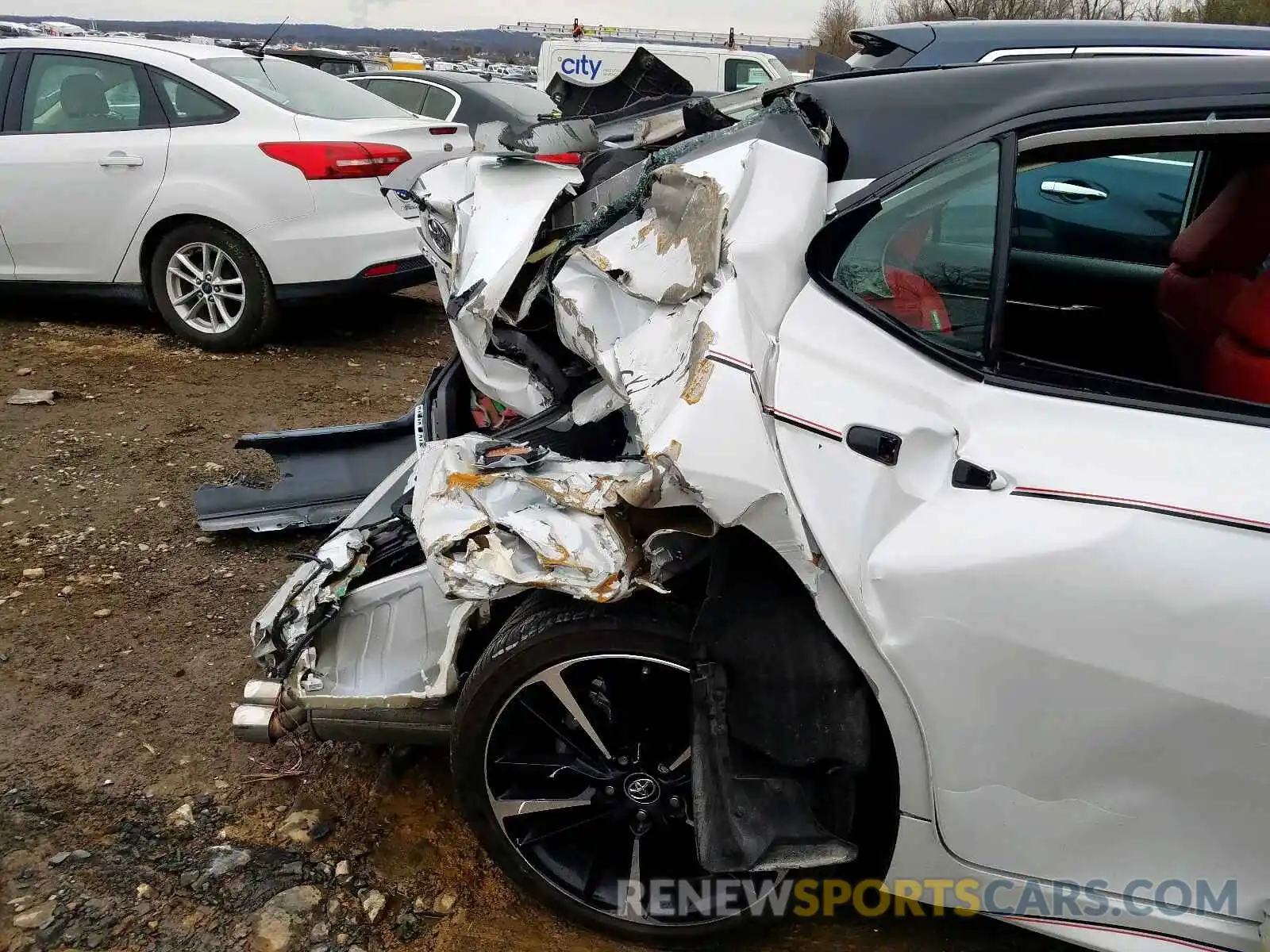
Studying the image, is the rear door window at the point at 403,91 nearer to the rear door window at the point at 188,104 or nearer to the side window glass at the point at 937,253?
the rear door window at the point at 188,104

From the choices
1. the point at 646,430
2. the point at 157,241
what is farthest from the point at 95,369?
the point at 646,430

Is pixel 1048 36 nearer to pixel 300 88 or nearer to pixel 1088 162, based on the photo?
pixel 1088 162

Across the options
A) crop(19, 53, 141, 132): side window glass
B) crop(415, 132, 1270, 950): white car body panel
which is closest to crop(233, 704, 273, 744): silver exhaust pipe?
crop(415, 132, 1270, 950): white car body panel

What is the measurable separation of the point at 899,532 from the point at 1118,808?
2.13ft

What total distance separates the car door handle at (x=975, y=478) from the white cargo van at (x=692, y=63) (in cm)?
1166

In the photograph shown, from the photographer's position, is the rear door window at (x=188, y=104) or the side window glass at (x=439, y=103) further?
the side window glass at (x=439, y=103)

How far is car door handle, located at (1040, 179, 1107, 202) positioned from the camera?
366cm

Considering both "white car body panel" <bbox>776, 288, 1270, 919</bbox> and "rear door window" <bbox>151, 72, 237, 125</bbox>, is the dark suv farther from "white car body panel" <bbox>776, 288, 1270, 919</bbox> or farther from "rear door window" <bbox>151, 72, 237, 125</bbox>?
"rear door window" <bbox>151, 72, 237, 125</bbox>

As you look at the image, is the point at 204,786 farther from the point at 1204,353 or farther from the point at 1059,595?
the point at 1204,353

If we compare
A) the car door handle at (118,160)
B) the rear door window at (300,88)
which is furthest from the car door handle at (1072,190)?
the car door handle at (118,160)

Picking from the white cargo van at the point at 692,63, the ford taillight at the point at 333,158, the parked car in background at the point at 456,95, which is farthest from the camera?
the white cargo van at the point at 692,63

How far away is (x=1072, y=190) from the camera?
3.78m

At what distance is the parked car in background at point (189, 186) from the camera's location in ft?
17.4

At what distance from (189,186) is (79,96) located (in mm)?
972
